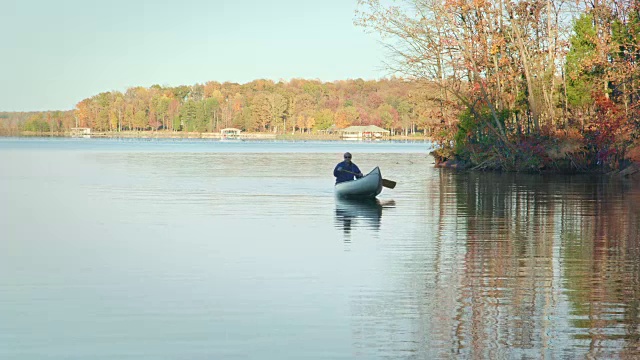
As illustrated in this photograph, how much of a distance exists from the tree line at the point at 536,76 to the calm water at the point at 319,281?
55.8 ft

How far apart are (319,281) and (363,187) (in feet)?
57.6

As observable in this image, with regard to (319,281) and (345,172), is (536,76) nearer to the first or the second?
(345,172)

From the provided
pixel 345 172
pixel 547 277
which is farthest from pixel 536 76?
pixel 547 277

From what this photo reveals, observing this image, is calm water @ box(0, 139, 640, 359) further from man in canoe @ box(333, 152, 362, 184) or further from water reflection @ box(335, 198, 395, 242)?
man in canoe @ box(333, 152, 362, 184)

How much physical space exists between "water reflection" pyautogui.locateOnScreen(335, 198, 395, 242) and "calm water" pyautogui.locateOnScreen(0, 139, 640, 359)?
13cm

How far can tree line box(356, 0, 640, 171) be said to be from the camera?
144 ft

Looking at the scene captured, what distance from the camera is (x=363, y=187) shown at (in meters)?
30.9

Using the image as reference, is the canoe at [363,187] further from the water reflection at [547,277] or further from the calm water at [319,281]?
the water reflection at [547,277]

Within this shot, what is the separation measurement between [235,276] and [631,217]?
13083 mm

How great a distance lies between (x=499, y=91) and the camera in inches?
2014

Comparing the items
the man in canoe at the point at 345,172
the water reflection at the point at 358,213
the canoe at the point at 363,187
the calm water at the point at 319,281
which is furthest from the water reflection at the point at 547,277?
the man in canoe at the point at 345,172

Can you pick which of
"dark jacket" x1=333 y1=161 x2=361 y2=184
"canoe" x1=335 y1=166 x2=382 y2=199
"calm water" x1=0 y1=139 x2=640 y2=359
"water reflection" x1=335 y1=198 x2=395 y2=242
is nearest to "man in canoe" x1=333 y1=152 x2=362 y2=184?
"dark jacket" x1=333 y1=161 x2=361 y2=184

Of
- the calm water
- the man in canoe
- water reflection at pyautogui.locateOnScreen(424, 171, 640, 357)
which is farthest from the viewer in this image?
the man in canoe

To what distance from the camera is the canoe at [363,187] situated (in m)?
30.4
